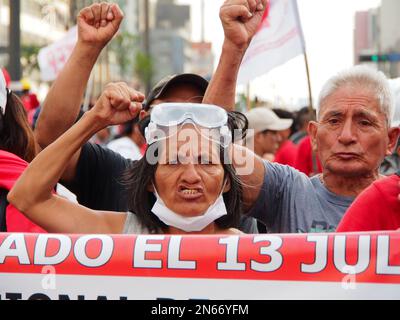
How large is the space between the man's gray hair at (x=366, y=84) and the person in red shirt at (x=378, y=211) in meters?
0.77

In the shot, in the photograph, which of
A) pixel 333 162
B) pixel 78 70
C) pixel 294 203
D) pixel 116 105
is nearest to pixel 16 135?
pixel 78 70

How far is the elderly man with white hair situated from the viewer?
3.95 m

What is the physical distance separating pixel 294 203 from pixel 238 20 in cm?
78

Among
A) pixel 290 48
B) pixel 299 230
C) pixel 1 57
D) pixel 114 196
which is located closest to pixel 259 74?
pixel 290 48

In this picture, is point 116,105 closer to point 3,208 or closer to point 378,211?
point 3,208

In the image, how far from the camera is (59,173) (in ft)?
12.1

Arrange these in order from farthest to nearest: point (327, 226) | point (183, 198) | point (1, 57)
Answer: point (1, 57), point (327, 226), point (183, 198)

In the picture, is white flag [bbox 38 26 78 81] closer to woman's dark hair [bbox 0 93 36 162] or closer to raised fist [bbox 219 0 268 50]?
woman's dark hair [bbox 0 93 36 162]

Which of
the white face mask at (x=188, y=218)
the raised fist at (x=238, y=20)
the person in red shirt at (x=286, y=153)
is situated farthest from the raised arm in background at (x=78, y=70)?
the person in red shirt at (x=286, y=153)
